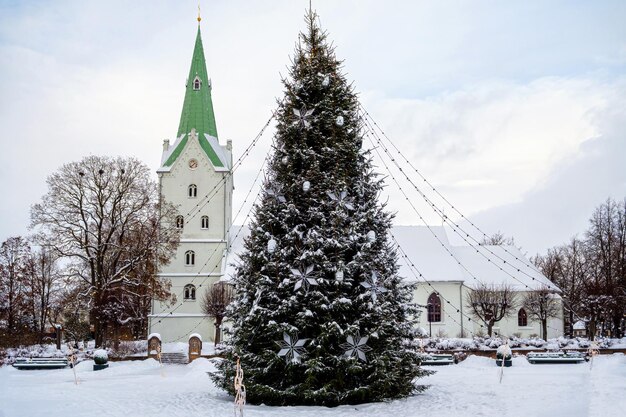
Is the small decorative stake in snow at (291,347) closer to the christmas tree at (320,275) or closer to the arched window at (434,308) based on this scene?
the christmas tree at (320,275)

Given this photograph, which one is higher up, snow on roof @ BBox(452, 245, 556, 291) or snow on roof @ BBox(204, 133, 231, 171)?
snow on roof @ BBox(204, 133, 231, 171)

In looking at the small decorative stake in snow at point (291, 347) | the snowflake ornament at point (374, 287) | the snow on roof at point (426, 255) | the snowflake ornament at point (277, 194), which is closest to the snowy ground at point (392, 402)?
the small decorative stake in snow at point (291, 347)

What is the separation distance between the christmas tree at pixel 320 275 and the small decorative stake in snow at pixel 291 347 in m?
0.02

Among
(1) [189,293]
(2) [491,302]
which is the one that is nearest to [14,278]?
Answer: (1) [189,293]

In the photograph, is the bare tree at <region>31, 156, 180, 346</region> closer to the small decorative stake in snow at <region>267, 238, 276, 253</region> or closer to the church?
the church

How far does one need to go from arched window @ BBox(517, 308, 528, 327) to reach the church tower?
22.0m

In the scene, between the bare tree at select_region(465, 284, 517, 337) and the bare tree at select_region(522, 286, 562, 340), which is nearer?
the bare tree at select_region(465, 284, 517, 337)

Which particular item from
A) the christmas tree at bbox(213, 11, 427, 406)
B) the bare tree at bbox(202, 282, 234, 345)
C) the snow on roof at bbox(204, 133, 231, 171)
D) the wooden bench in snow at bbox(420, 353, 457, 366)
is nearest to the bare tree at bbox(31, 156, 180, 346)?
the bare tree at bbox(202, 282, 234, 345)

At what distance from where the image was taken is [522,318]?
44969mm

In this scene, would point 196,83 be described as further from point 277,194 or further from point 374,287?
point 374,287

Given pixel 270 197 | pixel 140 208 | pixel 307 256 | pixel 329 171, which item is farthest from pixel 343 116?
pixel 140 208

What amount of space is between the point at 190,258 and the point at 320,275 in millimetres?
33647

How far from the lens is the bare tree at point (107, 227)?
34625 mm

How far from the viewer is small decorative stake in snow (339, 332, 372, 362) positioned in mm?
12922
